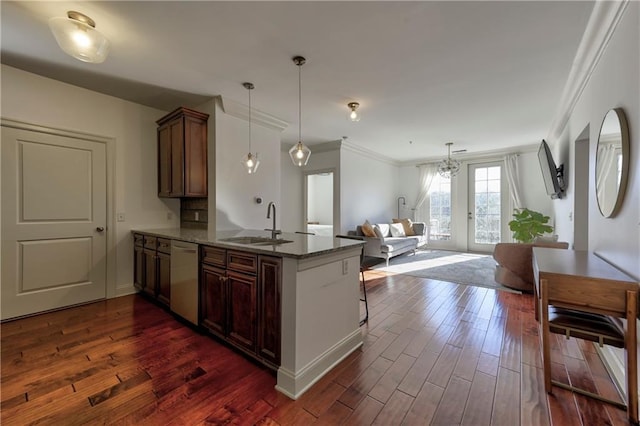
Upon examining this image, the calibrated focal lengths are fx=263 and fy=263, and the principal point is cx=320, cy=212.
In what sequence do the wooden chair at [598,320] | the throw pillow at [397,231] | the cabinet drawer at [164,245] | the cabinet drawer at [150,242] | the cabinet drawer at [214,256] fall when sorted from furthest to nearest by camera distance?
the throw pillow at [397,231] → the cabinet drawer at [150,242] → the cabinet drawer at [164,245] → the cabinet drawer at [214,256] → the wooden chair at [598,320]

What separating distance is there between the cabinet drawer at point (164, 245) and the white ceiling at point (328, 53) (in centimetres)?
183

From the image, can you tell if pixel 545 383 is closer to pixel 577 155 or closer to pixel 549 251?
pixel 549 251

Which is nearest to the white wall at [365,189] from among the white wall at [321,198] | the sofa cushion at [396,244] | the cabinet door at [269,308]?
the sofa cushion at [396,244]

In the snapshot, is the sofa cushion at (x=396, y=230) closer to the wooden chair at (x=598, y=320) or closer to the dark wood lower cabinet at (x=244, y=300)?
the wooden chair at (x=598, y=320)

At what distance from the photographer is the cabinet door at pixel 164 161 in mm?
3621

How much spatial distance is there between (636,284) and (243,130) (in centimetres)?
403

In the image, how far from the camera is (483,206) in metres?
7.10

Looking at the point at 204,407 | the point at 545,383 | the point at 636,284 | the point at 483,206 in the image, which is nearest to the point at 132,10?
the point at 204,407

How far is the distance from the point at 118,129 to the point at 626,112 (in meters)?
5.11

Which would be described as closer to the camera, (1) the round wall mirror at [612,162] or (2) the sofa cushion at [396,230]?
(1) the round wall mirror at [612,162]

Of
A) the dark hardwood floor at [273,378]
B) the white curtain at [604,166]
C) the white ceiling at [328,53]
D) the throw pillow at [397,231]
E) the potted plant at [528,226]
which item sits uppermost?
the white ceiling at [328,53]

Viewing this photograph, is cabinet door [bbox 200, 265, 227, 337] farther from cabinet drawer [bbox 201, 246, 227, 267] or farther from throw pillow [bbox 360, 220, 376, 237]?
throw pillow [bbox 360, 220, 376, 237]

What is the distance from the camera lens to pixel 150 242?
3260mm

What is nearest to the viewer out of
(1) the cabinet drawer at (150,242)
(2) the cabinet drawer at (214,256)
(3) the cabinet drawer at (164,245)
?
(2) the cabinet drawer at (214,256)
